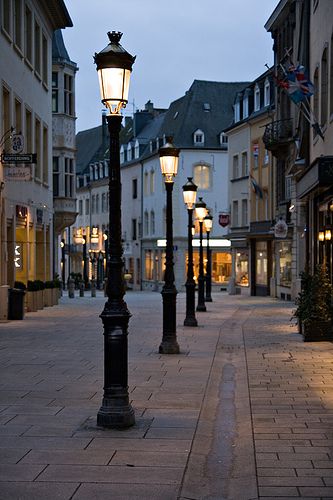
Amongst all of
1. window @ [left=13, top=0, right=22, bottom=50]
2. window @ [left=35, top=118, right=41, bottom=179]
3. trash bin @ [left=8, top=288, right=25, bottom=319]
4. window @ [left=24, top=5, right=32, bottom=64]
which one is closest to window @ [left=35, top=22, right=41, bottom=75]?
window @ [left=24, top=5, right=32, bottom=64]

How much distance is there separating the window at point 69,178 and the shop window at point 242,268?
37.0ft

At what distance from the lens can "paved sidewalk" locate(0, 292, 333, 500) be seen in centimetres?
696

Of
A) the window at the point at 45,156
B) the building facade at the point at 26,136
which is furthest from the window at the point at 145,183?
the window at the point at 45,156

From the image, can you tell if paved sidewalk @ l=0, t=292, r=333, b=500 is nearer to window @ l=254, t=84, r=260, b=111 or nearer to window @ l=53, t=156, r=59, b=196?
window @ l=53, t=156, r=59, b=196

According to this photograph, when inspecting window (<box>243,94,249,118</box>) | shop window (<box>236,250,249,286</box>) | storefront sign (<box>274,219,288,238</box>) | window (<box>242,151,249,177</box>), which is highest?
window (<box>243,94,249,118</box>)

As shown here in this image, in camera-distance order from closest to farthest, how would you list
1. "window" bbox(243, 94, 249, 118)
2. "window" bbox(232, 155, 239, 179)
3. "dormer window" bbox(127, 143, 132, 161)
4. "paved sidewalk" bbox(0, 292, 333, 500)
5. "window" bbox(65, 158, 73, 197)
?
"paved sidewalk" bbox(0, 292, 333, 500)
"window" bbox(65, 158, 73, 197)
"window" bbox(243, 94, 249, 118)
"window" bbox(232, 155, 239, 179)
"dormer window" bbox(127, 143, 132, 161)

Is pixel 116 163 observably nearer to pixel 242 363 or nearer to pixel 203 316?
pixel 242 363

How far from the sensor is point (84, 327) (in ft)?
74.7

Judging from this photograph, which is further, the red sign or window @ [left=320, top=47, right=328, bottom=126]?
the red sign

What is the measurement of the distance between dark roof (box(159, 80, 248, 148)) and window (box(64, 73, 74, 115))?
2185cm

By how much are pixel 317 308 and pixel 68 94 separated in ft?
90.0

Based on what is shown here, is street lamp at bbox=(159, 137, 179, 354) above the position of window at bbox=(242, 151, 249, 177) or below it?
below

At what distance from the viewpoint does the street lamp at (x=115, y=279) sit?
9.16 metres

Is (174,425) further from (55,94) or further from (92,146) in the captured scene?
(92,146)
